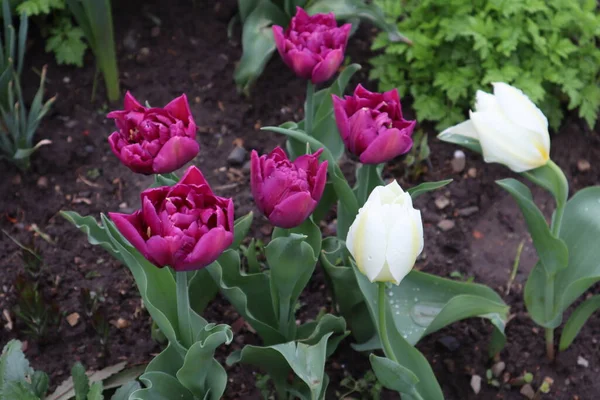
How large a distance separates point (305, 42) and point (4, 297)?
104cm

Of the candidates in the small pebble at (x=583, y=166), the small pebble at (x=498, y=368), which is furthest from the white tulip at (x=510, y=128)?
the small pebble at (x=583, y=166)

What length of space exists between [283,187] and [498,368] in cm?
87

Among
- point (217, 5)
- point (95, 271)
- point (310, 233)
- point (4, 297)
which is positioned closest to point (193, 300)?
point (310, 233)

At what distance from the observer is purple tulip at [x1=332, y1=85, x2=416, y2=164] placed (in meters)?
1.46

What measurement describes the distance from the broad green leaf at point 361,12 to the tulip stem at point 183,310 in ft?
4.04

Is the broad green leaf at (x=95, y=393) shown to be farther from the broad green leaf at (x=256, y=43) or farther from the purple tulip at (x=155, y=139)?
the broad green leaf at (x=256, y=43)

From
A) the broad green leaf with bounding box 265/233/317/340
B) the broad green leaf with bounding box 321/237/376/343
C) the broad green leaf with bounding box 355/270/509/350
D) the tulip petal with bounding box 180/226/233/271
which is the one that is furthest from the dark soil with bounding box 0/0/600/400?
the tulip petal with bounding box 180/226/233/271

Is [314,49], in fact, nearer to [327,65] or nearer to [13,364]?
[327,65]

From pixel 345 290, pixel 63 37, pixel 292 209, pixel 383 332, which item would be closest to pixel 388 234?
pixel 292 209

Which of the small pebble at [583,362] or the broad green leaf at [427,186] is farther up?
the broad green leaf at [427,186]

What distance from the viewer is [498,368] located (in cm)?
188

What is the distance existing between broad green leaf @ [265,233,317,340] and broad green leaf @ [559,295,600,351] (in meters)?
0.67

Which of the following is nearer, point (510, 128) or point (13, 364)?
point (510, 128)

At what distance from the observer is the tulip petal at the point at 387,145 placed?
1443 mm
